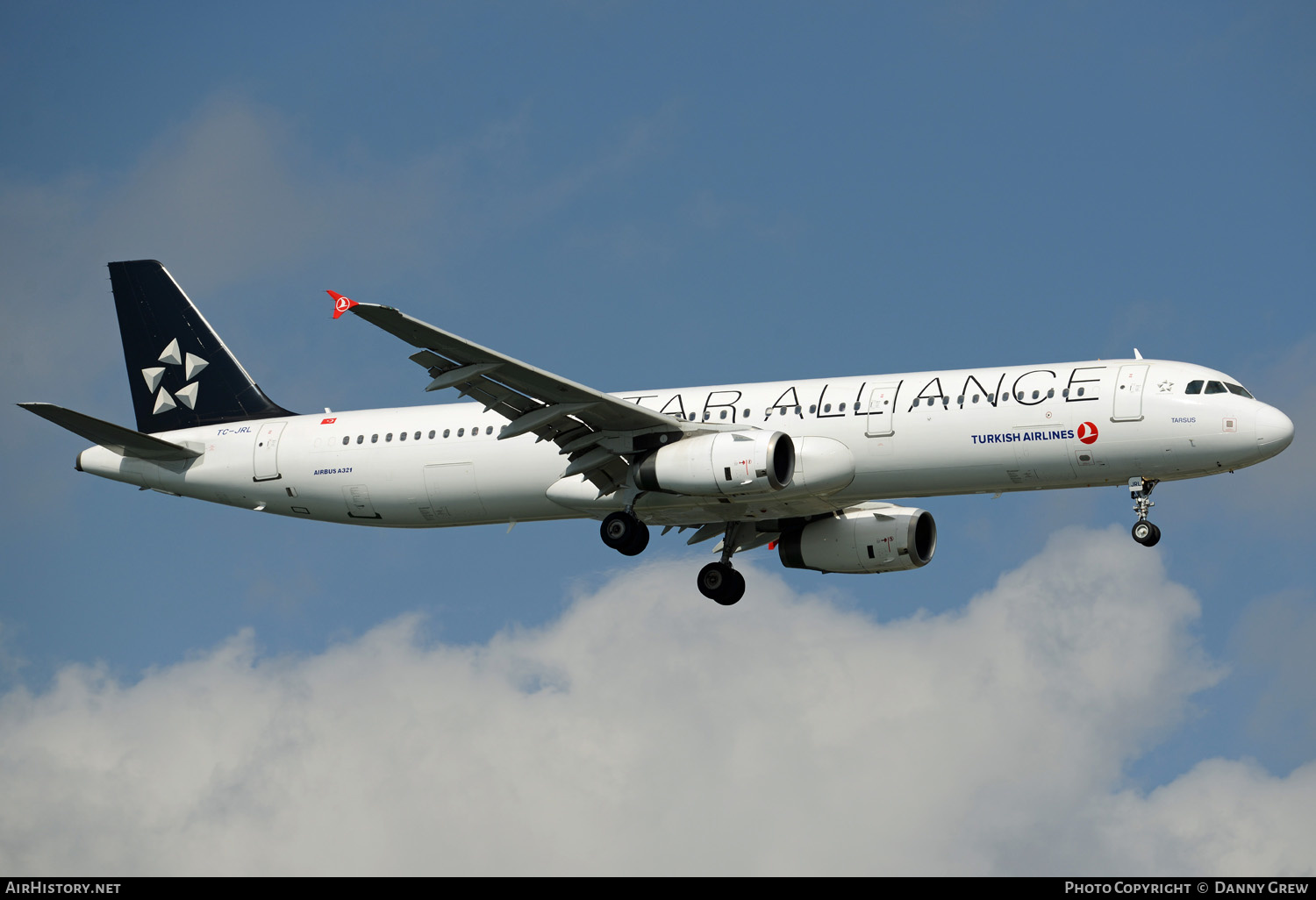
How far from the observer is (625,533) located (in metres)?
41.8

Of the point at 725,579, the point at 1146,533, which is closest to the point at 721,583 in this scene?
the point at 725,579

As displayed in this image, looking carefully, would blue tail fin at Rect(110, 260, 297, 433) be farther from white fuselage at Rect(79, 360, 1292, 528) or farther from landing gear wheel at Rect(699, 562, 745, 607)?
landing gear wheel at Rect(699, 562, 745, 607)

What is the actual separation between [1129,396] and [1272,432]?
3.36 m

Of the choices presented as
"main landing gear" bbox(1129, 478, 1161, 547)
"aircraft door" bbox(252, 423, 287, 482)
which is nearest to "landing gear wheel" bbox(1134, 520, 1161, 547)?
"main landing gear" bbox(1129, 478, 1161, 547)

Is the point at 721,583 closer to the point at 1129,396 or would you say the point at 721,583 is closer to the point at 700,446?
the point at 700,446

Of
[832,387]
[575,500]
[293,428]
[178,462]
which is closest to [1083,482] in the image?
[832,387]

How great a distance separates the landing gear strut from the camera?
1838 inches

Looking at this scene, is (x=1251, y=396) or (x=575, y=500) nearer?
(x=1251, y=396)

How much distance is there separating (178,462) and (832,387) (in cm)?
1960

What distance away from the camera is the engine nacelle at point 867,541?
4581cm

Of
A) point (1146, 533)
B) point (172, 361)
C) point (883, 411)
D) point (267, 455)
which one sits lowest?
point (1146, 533)

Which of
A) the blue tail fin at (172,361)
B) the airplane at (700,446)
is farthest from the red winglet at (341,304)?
the blue tail fin at (172,361)

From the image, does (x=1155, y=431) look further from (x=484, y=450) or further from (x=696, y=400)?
(x=484, y=450)
